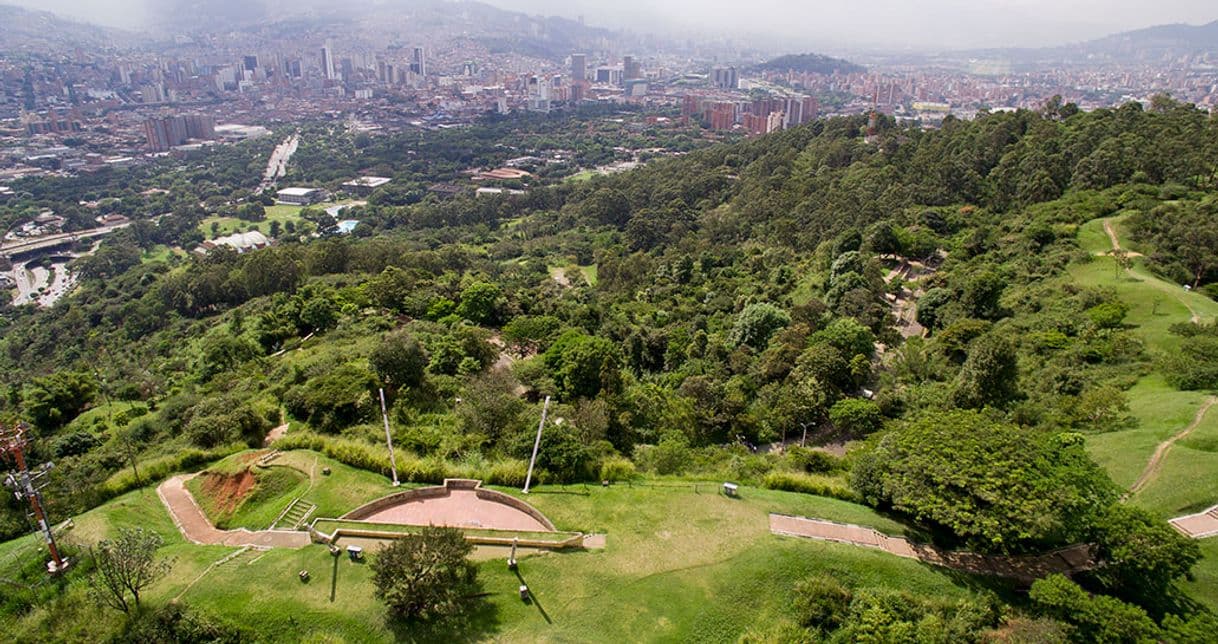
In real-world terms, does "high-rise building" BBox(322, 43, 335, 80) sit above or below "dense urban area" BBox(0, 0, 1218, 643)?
above

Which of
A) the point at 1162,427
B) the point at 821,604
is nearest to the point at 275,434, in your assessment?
the point at 821,604

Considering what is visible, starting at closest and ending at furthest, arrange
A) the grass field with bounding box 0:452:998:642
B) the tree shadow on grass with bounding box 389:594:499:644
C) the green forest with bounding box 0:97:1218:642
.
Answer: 1. the tree shadow on grass with bounding box 389:594:499:644
2. the grass field with bounding box 0:452:998:642
3. the green forest with bounding box 0:97:1218:642

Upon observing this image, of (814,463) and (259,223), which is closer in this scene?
(814,463)

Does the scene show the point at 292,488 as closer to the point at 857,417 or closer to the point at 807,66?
the point at 857,417

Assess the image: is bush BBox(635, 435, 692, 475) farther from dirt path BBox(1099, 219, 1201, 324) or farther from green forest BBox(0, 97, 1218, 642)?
dirt path BBox(1099, 219, 1201, 324)

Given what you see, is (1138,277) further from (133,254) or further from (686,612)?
(133,254)

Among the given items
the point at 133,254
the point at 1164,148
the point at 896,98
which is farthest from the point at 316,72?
the point at 1164,148

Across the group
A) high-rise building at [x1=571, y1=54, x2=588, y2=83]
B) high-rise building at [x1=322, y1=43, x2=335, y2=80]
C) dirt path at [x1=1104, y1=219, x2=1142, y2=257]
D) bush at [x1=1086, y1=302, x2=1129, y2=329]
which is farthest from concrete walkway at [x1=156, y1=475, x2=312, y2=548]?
high-rise building at [x1=571, y1=54, x2=588, y2=83]
